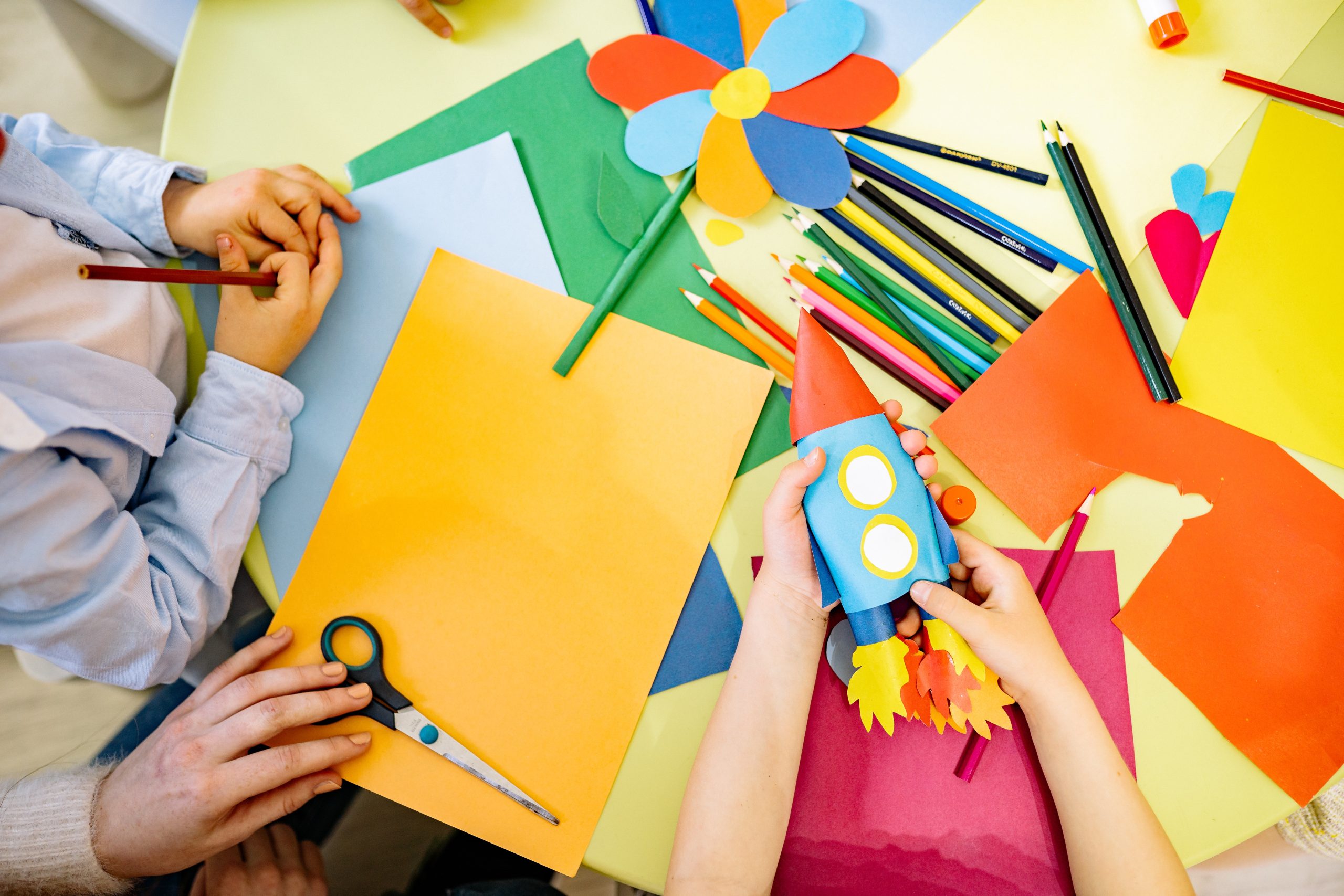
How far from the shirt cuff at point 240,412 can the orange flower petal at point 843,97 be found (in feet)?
1.60

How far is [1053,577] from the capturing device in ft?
1.89

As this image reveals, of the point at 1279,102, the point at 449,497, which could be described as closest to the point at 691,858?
the point at 449,497

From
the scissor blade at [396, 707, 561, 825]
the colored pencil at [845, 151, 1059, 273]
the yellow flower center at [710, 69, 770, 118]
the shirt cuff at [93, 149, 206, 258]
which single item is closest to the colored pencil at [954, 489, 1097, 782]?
the colored pencil at [845, 151, 1059, 273]

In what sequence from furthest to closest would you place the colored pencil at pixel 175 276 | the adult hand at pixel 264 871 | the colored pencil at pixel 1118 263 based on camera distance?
the adult hand at pixel 264 871 → the colored pencil at pixel 1118 263 → the colored pencil at pixel 175 276

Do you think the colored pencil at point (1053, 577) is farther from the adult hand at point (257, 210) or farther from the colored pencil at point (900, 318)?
the adult hand at point (257, 210)

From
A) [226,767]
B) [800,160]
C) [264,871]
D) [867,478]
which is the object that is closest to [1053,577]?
[867,478]

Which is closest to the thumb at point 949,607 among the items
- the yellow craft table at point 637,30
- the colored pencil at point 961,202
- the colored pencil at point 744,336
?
the yellow craft table at point 637,30

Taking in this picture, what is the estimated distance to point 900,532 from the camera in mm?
514

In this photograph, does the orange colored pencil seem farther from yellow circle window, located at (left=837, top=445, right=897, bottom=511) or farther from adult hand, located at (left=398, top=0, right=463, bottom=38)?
adult hand, located at (left=398, top=0, right=463, bottom=38)

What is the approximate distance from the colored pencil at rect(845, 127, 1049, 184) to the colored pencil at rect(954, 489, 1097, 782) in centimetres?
28

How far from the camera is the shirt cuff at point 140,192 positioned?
59 centimetres

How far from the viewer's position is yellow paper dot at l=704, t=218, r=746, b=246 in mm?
621

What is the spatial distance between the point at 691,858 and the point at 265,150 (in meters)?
0.69

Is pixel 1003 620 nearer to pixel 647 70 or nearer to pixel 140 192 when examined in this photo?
pixel 647 70
